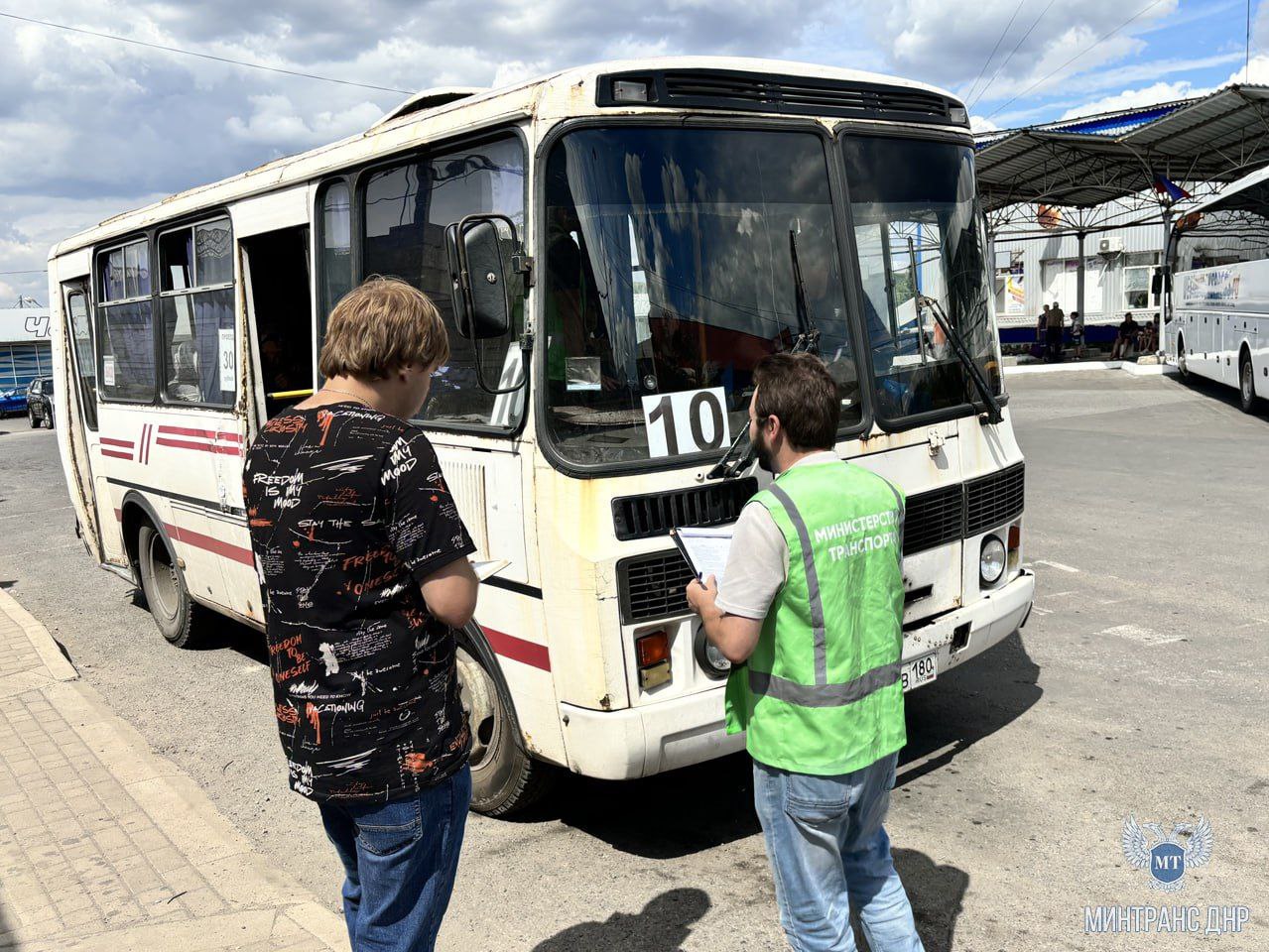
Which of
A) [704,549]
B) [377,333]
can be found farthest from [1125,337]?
[377,333]

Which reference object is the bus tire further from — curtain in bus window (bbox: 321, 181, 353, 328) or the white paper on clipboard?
the white paper on clipboard

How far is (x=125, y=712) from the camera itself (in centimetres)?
669

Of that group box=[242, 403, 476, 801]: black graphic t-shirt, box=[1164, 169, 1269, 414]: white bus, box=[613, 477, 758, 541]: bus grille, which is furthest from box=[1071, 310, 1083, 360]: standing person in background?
box=[242, 403, 476, 801]: black graphic t-shirt

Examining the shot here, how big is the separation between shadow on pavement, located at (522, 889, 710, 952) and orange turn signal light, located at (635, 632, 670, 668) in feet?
2.77

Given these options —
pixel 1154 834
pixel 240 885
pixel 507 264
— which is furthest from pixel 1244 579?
pixel 240 885

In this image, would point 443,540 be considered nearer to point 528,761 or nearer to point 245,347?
point 528,761

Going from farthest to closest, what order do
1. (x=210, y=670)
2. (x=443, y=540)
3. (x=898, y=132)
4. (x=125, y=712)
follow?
(x=210, y=670)
(x=125, y=712)
(x=898, y=132)
(x=443, y=540)

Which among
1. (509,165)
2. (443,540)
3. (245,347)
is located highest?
(509,165)

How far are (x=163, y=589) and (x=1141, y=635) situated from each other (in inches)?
259

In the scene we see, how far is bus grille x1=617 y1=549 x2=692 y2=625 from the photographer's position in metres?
3.95

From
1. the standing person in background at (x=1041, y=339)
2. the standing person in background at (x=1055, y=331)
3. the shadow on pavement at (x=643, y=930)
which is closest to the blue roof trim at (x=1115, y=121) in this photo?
the standing person in background at (x=1041, y=339)

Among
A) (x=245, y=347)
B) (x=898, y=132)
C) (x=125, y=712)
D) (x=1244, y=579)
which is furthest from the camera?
(x=1244, y=579)

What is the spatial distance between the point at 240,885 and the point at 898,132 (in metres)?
3.98

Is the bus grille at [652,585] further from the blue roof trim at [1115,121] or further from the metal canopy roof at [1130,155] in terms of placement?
the blue roof trim at [1115,121]
